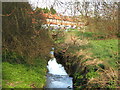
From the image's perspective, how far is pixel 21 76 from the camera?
755 cm

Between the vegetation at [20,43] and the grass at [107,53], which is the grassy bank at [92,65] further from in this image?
the vegetation at [20,43]

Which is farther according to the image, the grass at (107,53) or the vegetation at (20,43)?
the vegetation at (20,43)

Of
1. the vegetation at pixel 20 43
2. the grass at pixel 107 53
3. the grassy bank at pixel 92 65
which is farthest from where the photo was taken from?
the vegetation at pixel 20 43

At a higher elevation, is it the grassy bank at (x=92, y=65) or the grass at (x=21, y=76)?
the grassy bank at (x=92, y=65)

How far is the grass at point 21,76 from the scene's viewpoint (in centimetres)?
675

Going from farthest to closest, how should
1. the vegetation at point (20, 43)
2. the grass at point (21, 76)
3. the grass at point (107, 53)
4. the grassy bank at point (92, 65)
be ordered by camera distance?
the vegetation at point (20, 43) < the grass at point (107, 53) < the grass at point (21, 76) < the grassy bank at point (92, 65)

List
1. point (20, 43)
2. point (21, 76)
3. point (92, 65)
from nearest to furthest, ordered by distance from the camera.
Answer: point (92, 65) → point (21, 76) → point (20, 43)

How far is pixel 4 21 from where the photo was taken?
866 centimetres

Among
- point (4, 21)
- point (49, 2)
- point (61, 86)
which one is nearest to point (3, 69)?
point (4, 21)

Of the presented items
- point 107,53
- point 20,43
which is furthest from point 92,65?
point 20,43

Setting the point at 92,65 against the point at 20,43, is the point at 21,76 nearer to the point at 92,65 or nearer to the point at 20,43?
the point at 20,43

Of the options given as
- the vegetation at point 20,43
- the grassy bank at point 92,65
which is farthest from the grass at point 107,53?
the vegetation at point 20,43

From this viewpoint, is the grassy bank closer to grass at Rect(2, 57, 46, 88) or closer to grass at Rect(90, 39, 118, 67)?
grass at Rect(90, 39, 118, 67)

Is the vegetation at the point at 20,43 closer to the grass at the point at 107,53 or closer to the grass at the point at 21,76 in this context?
the grass at the point at 21,76
